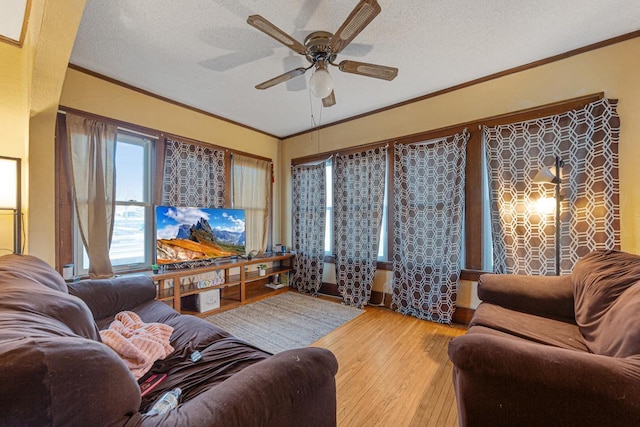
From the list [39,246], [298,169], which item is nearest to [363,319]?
[298,169]

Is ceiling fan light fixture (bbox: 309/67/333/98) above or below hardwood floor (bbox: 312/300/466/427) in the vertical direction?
above

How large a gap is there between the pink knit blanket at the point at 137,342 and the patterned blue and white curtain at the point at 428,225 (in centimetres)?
257

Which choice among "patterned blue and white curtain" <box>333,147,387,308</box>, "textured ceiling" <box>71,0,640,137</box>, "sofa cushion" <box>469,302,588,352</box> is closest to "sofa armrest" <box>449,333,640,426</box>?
"sofa cushion" <box>469,302,588,352</box>

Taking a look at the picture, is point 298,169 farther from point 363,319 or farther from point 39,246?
point 39,246

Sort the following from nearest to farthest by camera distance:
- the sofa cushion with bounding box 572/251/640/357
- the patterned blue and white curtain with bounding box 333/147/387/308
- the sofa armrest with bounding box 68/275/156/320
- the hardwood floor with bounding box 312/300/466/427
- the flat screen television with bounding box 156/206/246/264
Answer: the sofa cushion with bounding box 572/251/640/357 < the hardwood floor with bounding box 312/300/466/427 < the sofa armrest with bounding box 68/275/156/320 < the flat screen television with bounding box 156/206/246/264 < the patterned blue and white curtain with bounding box 333/147/387/308

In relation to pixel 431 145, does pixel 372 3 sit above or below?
above

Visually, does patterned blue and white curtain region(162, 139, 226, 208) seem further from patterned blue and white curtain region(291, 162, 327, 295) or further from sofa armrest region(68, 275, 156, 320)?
sofa armrest region(68, 275, 156, 320)

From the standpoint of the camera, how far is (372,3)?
4.40ft

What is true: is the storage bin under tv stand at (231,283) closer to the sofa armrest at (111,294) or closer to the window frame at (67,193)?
the window frame at (67,193)

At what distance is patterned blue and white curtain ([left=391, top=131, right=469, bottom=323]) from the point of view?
286cm

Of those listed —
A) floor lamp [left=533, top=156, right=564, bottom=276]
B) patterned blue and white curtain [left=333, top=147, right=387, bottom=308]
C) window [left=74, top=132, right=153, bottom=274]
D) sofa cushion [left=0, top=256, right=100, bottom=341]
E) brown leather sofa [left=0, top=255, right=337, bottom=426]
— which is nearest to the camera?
brown leather sofa [left=0, top=255, right=337, bottom=426]

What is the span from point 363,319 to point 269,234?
2162 millimetres

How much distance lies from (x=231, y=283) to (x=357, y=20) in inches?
124

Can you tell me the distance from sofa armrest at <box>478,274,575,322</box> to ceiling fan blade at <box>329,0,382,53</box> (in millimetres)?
2070
